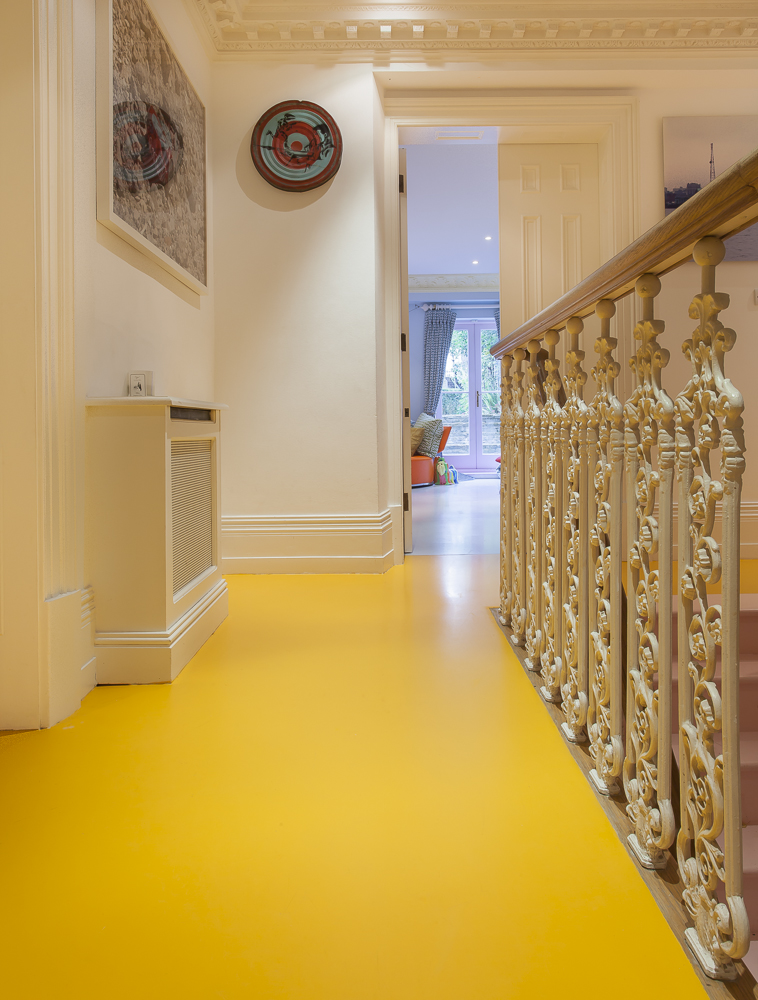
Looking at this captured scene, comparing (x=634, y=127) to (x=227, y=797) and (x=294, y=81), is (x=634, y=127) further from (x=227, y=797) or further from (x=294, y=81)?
(x=227, y=797)

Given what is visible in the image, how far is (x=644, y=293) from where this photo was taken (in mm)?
1149

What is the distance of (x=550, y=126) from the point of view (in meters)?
3.98

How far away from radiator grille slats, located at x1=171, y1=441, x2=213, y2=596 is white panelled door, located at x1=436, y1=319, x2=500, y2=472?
8.76 m

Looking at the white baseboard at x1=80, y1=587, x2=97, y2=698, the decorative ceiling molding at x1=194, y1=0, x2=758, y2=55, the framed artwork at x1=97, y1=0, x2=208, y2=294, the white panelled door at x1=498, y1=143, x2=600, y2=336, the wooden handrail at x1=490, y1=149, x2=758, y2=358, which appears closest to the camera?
the wooden handrail at x1=490, y1=149, x2=758, y2=358

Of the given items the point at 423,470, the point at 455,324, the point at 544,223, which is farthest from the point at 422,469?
the point at 544,223

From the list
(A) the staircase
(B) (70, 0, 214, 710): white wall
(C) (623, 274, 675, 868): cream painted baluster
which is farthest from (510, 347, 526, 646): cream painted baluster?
(B) (70, 0, 214, 710): white wall

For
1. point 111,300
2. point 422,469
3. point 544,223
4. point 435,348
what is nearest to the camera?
point 111,300

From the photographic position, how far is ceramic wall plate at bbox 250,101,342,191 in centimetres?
377

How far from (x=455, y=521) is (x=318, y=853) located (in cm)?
476

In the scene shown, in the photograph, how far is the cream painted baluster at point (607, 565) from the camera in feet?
4.33

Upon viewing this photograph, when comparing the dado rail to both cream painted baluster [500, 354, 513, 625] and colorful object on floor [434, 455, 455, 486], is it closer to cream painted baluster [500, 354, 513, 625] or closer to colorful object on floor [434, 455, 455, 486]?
cream painted baluster [500, 354, 513, 625]

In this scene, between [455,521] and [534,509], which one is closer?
[534,509]

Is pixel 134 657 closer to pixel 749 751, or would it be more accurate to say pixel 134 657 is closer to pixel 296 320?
pixel 749 751

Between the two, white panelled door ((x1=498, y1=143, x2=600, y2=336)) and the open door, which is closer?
white panelled door ((x1=498, y1=143, x2=600, y2=336))
